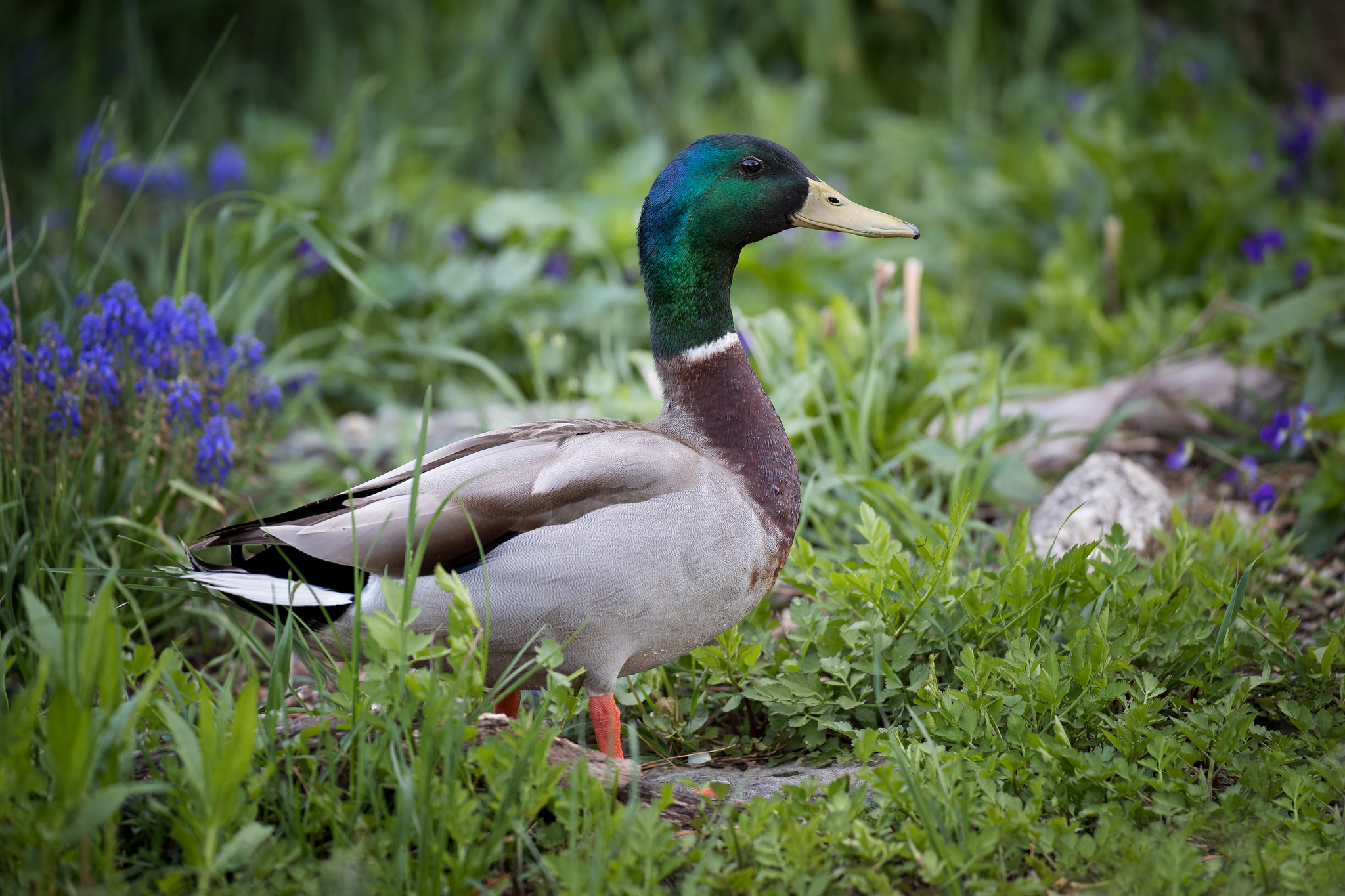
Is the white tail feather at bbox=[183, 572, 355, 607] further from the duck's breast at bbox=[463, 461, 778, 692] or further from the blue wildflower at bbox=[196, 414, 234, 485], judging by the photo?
the blue wildflower at bbox=[196, 414, 234, 485]

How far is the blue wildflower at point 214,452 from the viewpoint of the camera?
296 cm

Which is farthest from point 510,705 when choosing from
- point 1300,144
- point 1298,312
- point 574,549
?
point 1300,144

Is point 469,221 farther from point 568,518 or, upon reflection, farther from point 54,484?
point 568,518

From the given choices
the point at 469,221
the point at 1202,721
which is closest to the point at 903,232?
the point at 1202,721

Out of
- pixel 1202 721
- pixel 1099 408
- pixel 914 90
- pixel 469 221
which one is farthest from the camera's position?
pixel 914 90

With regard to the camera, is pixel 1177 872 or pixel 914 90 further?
pixel 914 90

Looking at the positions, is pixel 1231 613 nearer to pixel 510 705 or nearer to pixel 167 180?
pixel 510 705

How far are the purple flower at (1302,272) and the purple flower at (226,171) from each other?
3.86 metres

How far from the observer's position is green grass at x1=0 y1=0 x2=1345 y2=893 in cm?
191

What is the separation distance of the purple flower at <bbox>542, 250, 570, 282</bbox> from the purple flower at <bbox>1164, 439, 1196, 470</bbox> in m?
2.36

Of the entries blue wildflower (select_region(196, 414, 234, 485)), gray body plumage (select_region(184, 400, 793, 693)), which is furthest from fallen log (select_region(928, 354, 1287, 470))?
blue wildflower (select_region(196, 414, 234, 485))

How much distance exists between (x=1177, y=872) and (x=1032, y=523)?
165 centimetres

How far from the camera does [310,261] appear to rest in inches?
184

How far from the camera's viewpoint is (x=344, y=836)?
74.4 inches
